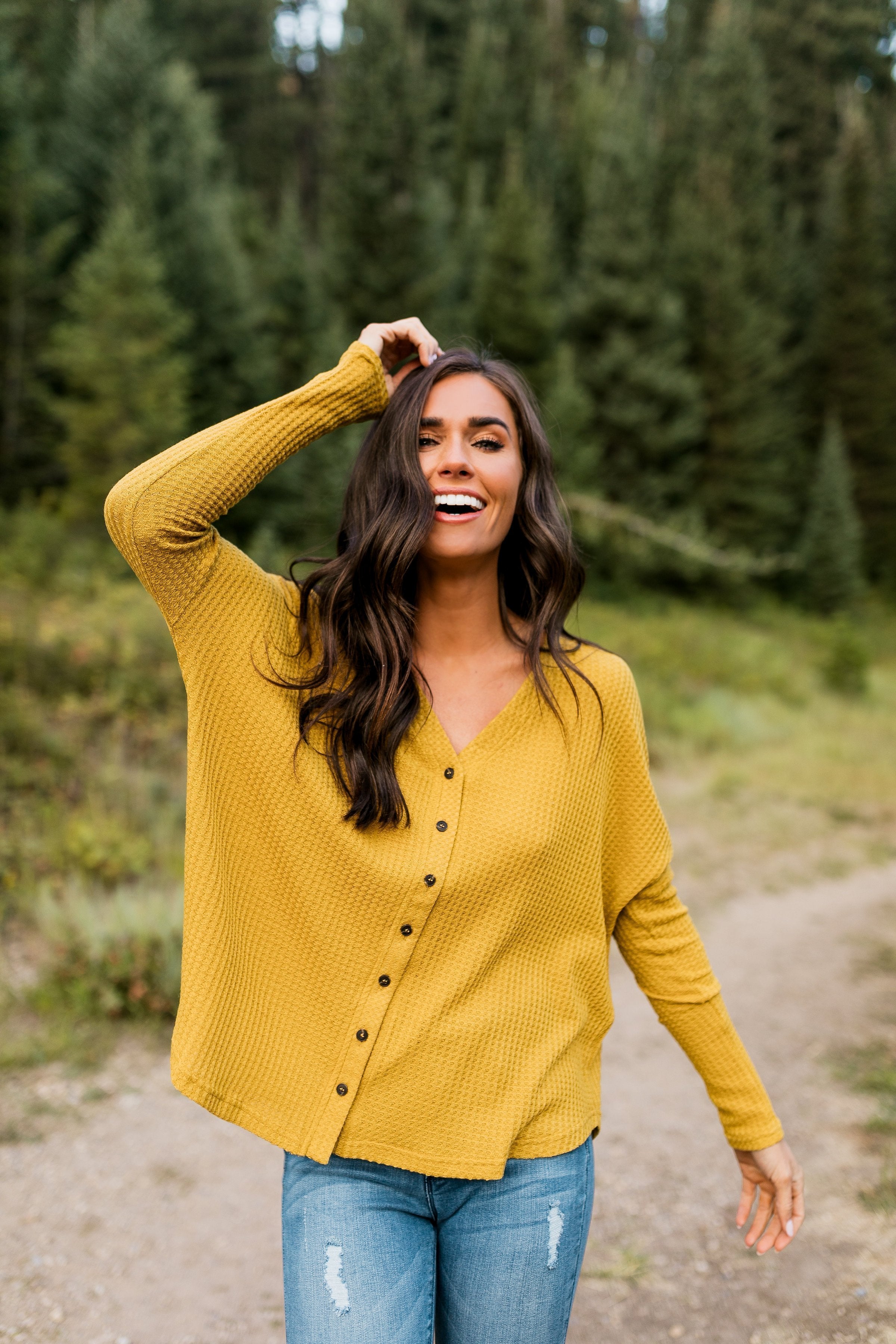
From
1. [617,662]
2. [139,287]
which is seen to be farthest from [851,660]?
[617,662]

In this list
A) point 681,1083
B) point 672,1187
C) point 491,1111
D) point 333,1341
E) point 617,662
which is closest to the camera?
point 333,1341

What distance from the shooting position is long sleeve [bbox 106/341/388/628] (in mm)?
1645

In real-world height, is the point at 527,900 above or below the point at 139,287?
below

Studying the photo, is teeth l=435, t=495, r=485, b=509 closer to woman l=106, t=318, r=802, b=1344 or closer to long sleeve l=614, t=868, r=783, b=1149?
woman l=106, t=318, r=802, b=1344

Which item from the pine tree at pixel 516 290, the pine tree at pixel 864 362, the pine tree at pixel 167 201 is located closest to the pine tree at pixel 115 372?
the pine tree at pixel 167 201

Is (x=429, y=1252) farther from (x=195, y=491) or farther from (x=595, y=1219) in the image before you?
(x=595, y=1219)

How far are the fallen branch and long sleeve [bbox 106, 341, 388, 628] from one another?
41.5ft

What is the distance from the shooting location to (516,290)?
902 inches

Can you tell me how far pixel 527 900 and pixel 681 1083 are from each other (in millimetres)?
3492

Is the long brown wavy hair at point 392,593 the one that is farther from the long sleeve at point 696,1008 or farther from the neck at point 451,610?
the long sleeve at point 696,1008

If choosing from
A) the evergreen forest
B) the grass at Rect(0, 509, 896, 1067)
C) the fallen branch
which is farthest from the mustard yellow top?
the fallen branch

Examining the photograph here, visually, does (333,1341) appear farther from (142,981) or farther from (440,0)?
(440,0)

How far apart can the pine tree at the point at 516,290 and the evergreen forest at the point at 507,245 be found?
2.6 inches

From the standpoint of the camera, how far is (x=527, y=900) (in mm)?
1786
